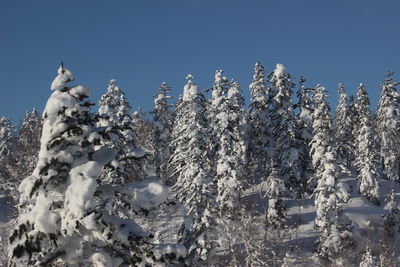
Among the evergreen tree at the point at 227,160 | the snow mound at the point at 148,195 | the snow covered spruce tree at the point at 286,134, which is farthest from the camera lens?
the snow covered spruce tree at the point at 286,134

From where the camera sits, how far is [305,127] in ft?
158

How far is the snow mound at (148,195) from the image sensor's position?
8445 millimetres

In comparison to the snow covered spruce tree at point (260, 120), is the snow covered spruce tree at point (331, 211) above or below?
below

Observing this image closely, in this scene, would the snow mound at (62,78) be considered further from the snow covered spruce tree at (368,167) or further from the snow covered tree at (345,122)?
the snow covered tree at (345,122)

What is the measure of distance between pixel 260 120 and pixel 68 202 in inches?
1760

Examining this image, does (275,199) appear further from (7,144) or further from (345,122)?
(7,144)

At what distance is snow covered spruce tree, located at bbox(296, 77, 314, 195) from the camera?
47.8 metres

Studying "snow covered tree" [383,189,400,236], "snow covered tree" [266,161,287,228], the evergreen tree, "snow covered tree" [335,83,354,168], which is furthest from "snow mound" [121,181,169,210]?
"snow covered tree" [335,83,354,168]

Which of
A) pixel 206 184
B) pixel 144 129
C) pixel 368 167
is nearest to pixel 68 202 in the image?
pixel 206 184

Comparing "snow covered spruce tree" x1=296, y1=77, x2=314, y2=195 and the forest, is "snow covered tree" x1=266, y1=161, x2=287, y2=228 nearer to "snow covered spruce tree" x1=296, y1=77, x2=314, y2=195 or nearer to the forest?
the forest

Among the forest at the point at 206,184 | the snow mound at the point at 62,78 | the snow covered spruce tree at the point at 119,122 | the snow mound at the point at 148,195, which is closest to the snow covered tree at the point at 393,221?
the forest at the point at 206,184

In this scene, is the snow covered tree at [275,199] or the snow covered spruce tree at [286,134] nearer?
the snow covered tree at [275,199]

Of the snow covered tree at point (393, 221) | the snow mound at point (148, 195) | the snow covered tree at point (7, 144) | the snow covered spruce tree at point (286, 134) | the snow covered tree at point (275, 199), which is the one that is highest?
the snow covered tree at point (7, 144)

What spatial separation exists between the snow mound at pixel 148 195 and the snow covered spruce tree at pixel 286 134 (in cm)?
3924
